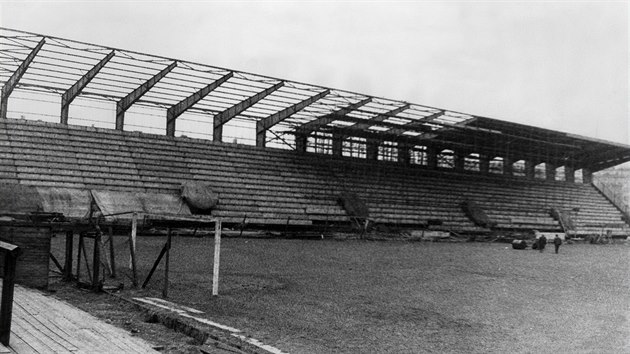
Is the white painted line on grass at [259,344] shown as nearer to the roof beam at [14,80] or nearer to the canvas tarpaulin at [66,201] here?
the canvas tarpaulin at [66,201]

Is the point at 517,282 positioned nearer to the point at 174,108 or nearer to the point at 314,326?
the point at 314,326

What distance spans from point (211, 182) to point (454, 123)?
15.3 m

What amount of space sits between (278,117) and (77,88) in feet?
36.9

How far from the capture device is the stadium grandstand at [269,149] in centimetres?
2573

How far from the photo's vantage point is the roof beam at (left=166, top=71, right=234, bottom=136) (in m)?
28.3

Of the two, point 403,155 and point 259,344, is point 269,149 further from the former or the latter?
point 259,344

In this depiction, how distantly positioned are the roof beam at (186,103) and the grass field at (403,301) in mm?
10777

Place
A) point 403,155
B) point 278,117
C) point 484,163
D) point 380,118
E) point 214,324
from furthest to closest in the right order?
1. point 484,163
2. point 403,155
3. point 380,118
4. point 278,117
5. point 214,324

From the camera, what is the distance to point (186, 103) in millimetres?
31344

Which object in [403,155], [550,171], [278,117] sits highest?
[278,117]

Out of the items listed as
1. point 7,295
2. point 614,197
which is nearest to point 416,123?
point 614,197

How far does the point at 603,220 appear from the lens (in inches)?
1736

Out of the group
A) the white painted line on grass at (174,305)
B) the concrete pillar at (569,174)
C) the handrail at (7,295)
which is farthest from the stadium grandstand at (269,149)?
the handrail at (7,295)

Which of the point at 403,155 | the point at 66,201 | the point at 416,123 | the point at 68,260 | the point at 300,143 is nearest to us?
the point at 68,260
